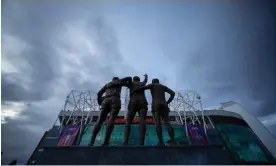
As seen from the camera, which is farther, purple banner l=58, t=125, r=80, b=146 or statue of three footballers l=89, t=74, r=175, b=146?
purple banner l=58, t=125, r=80, b=146

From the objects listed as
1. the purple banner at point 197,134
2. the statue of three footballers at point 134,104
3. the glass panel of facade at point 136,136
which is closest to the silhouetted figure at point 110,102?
the statue of three footballers at point 134,104

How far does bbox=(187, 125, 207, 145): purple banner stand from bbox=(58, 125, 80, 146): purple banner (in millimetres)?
9000

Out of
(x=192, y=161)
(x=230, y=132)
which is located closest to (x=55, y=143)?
(x=192, y=161)

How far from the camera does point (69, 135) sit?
15.0 m

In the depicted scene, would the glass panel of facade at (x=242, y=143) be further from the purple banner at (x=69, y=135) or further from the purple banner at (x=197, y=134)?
the purple banner at (x=69, y=135)

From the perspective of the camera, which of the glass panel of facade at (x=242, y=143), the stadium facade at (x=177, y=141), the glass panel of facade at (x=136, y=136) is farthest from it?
the glass panel of facade at (x=242, y=143)

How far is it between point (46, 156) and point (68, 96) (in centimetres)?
846

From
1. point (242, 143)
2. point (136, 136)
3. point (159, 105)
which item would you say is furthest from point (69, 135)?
point (242, 143)

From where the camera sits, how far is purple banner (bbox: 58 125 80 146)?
14.3 m

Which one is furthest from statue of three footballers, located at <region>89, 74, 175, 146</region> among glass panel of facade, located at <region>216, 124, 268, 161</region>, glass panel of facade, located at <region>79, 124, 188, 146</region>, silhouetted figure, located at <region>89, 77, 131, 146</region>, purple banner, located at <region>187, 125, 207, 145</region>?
glass panel of facade, located at <region>216, 124, 268, 161</region>

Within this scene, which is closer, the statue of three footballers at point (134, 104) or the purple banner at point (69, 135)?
the statue of three footballers at point (134, 104)

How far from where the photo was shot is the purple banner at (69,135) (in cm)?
1434

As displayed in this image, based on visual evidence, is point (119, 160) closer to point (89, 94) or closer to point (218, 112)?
point (89, 94)

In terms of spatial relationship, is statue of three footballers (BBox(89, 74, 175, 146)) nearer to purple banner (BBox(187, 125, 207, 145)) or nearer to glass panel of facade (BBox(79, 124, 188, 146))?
glass panel of facade (BBox(79, 124, 188, 146))
